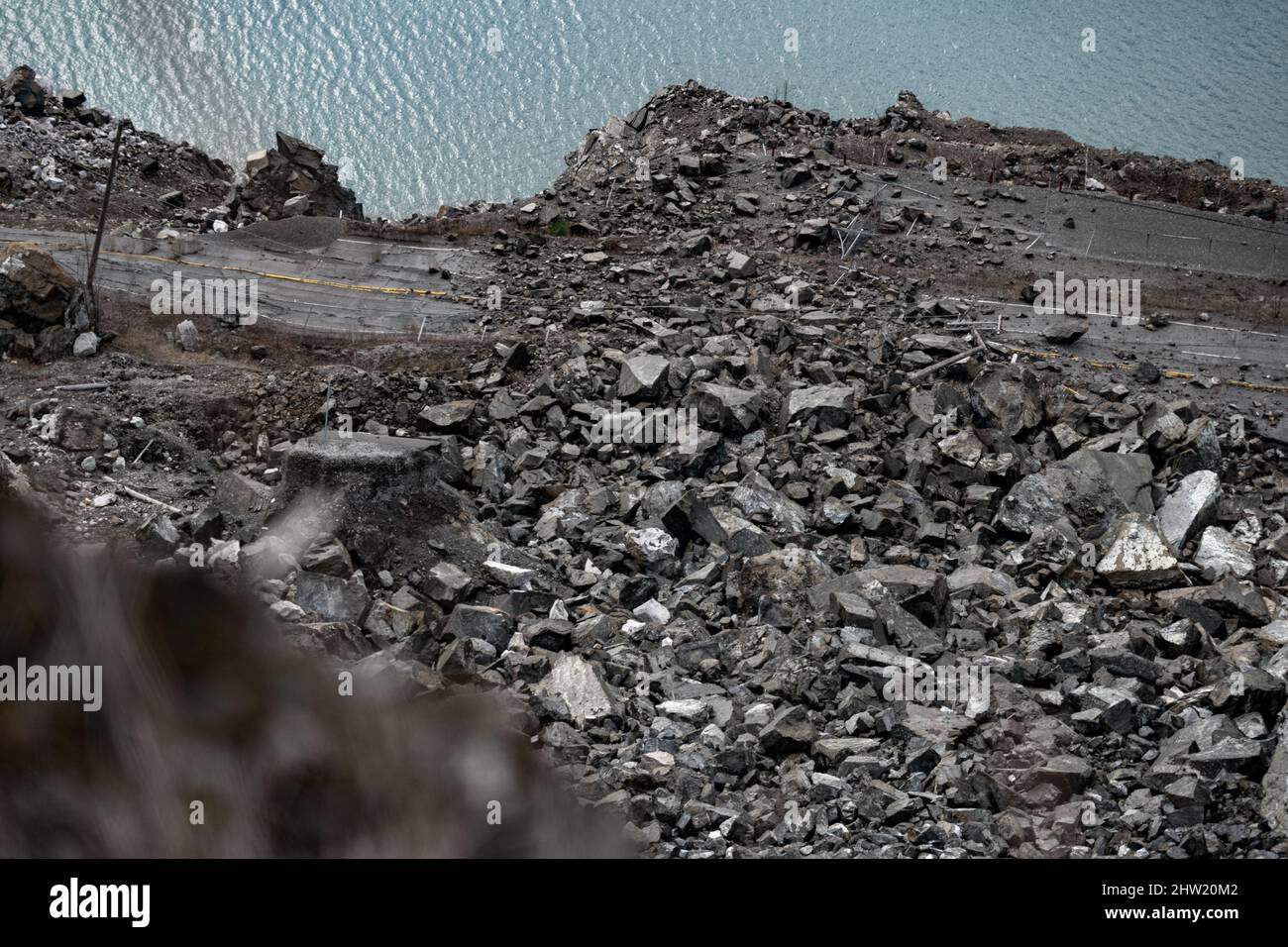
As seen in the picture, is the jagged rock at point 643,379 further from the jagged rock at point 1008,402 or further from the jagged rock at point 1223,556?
the jagged rock at point 1223,556

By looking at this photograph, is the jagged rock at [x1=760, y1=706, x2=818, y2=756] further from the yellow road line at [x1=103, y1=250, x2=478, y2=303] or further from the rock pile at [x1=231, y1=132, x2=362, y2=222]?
the rock pile at [x1=231, y1=132, x2=362, y2=222]

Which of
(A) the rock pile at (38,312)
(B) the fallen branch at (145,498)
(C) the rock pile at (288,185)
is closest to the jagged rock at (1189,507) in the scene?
(B) the fallen branch at (145,498)

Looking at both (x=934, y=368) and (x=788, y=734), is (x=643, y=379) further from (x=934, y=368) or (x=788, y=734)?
(x=788, y=734)

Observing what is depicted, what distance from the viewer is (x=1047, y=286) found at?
2420cm

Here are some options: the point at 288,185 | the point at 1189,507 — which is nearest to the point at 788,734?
the point at 1189,507

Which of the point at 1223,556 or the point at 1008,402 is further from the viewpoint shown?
the point at 1008,402

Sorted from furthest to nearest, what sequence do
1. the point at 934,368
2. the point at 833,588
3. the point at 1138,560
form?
the point at 934,368 → the point at 1138,560 → the point at 833,588

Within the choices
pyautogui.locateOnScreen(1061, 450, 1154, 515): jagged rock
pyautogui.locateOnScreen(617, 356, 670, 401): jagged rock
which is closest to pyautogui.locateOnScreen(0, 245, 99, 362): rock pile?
pyautogui.locateOnScreen(617, 356, 670, 401): jagged rock

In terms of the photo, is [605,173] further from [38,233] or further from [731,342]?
[38,233]

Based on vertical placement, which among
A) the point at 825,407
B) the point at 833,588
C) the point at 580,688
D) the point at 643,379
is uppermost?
the point at 643,379

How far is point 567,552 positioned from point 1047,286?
14.5 meters

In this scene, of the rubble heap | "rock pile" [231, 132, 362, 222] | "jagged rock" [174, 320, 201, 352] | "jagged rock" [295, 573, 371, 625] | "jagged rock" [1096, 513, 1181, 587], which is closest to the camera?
the rubble heap

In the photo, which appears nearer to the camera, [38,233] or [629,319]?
[629,319]
